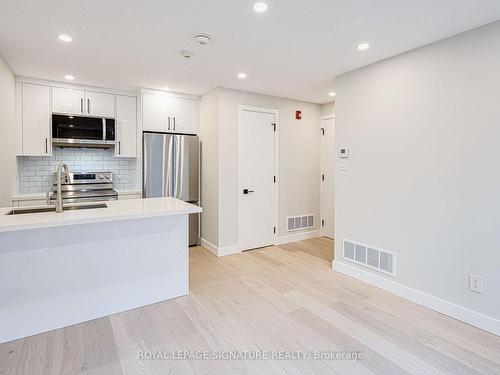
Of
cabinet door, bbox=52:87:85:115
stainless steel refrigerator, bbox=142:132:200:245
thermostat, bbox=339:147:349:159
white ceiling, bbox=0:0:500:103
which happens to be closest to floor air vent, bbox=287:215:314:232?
stainless steel refrigerator, bbox=142:132:200:245

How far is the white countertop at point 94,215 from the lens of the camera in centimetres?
198

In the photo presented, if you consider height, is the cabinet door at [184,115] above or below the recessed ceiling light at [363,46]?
below

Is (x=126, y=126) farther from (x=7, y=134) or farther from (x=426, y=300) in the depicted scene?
(x=426, y=300)

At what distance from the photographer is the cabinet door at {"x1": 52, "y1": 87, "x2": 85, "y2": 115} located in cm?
385

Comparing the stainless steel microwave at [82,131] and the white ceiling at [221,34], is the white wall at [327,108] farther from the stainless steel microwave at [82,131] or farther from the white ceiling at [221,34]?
the stainless steel microwave at [82,131]

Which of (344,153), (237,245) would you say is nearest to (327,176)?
(344,153)

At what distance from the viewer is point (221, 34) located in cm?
245

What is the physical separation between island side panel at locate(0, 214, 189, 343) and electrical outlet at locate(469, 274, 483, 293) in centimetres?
254

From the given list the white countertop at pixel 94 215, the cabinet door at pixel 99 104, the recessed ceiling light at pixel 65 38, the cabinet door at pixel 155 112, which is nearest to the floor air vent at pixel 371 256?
the white countertop at pixel 94 215

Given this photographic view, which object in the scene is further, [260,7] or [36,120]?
[36,120]

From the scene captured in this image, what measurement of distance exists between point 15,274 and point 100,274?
0.58 metres

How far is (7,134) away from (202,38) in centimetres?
252

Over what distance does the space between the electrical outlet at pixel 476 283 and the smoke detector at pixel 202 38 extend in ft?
9.85

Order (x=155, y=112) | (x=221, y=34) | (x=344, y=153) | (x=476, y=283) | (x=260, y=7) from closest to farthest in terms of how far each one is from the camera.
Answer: (x=260, y=7) → (x=476, y=283) → (x=221, y=34) → (x=344, y=153) → (x=155, y=112)
